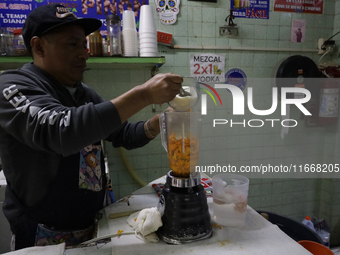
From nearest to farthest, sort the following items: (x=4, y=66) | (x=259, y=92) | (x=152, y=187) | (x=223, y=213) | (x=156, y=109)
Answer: (x=223, y=213)
(x=152, y=187)
(x=4, y=66)
(x=156, y=109)
(x=259, y=92)

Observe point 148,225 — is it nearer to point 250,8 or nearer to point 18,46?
point 18,46

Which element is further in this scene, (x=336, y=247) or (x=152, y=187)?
(x=336, y=247)

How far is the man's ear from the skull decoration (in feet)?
3.88

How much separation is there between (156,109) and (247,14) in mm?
1177

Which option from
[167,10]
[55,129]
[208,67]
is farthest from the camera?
[208,67]

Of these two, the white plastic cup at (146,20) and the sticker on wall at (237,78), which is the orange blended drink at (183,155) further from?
the sticker on wall at (237,78)

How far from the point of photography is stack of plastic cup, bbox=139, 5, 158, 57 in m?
1.83

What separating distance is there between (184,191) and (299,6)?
2290 mm

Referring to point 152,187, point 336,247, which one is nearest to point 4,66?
point 152,187

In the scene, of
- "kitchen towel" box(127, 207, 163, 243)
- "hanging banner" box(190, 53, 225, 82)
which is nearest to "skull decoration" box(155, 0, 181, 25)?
"hanging banner" box(190, 53, 225, 82)

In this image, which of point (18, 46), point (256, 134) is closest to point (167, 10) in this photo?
point (18, 46)

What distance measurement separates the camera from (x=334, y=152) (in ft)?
8.41

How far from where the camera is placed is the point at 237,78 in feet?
7.67

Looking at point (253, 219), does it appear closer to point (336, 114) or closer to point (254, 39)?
point (254, 39)
